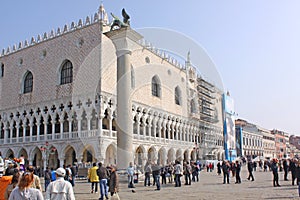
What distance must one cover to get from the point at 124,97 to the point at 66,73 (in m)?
13.7

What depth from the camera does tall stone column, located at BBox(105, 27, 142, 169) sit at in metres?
13.0

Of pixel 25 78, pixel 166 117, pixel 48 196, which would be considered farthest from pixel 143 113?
pixel 48 196

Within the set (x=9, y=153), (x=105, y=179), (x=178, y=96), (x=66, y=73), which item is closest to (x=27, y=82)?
(x=66, y=73)

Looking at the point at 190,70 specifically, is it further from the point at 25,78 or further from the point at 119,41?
the point at 119,41

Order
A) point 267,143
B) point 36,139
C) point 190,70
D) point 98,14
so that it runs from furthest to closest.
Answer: point 267,143, point 190,70, point 36,139, point 98,14

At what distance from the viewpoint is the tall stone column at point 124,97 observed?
512 inches

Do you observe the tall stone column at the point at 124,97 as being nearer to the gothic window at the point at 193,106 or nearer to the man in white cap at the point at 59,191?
the man in white cap at the point at 59,191

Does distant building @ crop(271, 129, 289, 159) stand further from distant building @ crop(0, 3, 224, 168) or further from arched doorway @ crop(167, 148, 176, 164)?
arched doorway @ crop(167, 148, 176, 164)

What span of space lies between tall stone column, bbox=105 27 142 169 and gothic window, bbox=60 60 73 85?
12.4m

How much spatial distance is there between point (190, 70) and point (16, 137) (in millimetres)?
21169

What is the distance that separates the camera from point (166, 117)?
106 ft

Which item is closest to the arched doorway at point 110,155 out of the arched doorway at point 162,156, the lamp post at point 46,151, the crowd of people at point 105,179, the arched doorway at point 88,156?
the arched doorway at point 88,156

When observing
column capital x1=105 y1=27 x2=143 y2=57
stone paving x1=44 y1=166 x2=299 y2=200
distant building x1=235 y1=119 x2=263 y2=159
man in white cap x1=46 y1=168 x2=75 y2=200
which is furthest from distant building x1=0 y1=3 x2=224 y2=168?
distant building x1=235 y1=119 x2=263 y2=159

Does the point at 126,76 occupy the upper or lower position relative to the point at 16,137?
upper
